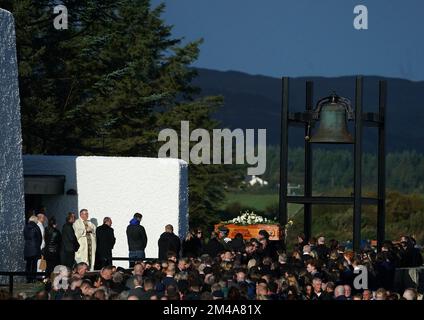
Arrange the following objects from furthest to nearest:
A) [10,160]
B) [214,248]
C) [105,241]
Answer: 1. [10,160]
2. [214,248]
3. [105,241]

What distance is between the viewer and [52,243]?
32094 millimetres

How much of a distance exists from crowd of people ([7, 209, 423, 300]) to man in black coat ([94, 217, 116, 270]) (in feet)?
0.07

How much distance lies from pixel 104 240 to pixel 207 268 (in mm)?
7788

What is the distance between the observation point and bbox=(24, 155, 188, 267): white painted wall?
3872 cm

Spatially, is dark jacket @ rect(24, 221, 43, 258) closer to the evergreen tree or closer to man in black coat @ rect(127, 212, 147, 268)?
man in black coat @ rect(127, 212, 147, 268)

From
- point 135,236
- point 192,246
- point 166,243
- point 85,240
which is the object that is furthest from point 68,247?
point 192,246

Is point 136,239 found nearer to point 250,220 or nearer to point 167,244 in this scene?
point 167,244

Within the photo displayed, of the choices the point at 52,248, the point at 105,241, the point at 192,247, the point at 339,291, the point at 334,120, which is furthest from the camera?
the point at 192,247

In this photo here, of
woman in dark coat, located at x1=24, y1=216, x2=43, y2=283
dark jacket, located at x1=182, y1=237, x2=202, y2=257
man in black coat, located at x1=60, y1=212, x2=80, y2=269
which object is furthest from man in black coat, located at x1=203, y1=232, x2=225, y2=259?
woman in dark coat, located at x1=24, y1=216, x2=43, y2=283

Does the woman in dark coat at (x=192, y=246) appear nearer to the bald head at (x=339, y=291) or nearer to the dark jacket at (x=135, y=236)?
the dark jacket at (x=135, y=236)

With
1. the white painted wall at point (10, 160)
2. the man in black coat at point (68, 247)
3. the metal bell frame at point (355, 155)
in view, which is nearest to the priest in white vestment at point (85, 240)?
the man in black coat at point (68, 247)

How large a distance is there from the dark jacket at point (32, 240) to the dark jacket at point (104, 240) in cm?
125

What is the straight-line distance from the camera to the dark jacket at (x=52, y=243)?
32.1m
